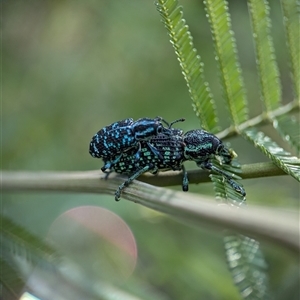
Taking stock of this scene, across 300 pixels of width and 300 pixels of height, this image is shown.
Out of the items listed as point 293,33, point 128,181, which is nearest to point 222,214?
point 128,181

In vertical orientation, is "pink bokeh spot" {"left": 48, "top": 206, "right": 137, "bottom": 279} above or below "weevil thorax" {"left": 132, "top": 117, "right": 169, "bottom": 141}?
below

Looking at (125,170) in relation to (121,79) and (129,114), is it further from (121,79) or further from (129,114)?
(121,79)

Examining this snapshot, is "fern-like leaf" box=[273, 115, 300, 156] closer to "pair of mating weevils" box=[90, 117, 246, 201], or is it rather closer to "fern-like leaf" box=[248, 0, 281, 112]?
"fern-like leaf" box=[248, 0, 281, 112]

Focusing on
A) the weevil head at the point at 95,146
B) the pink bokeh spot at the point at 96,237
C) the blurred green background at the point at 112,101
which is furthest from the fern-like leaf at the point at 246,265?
the pink bokeh spot at the point at 96,237

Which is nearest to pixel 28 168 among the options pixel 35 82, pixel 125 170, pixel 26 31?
pixel 35 82

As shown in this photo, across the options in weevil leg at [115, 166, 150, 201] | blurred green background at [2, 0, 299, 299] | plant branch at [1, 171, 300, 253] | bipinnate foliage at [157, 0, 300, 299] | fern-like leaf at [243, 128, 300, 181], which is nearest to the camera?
plant branch at [1, 171, 300, 253]

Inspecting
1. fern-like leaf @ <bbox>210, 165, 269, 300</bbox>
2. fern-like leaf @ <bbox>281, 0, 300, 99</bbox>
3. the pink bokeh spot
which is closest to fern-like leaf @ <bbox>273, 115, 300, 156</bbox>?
fern-like leaf @ <bbox>281, 0, 300, 99</bbox>
